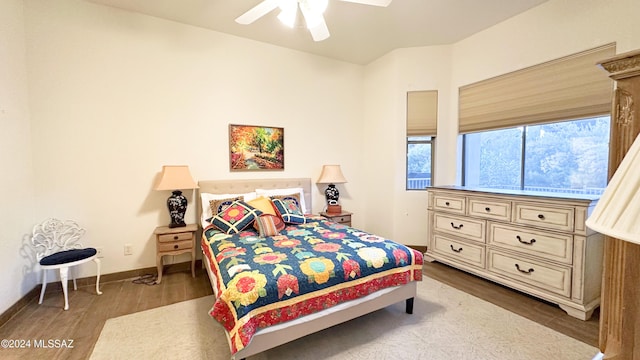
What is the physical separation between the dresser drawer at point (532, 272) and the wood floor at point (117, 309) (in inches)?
7.8

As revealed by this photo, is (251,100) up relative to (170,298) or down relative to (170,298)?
up

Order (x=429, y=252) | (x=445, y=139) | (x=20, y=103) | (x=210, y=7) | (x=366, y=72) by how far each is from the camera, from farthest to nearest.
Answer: (x=366, y=72) < (x=445, y=139) < (x=429, y=252) < (x=210, y=7) < (x=20, y=103)

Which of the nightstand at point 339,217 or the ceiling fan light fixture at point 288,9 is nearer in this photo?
the ceiling fan light fixture at point 288,9

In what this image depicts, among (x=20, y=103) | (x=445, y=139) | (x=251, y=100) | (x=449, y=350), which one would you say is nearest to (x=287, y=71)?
(x=251, y=100)

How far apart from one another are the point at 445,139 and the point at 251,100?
9.80ft

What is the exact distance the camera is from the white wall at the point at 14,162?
92.3 inches

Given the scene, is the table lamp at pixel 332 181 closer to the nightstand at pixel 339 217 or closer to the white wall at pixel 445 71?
the nightstand at pixel 339 217

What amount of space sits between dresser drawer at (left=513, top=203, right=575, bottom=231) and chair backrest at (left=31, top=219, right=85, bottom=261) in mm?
4771

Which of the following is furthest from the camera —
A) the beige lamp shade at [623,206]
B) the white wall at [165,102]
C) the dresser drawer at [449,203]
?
the dresser drawer at [449,203]

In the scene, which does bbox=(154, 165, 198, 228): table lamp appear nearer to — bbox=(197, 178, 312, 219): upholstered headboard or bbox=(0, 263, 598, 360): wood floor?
bbox=(197, 178, 312, 219): upholstered headboard

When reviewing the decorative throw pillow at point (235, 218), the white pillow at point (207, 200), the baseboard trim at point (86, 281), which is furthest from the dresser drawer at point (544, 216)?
the baseboard trim at point (86, 281)

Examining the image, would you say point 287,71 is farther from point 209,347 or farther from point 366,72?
point 209,347

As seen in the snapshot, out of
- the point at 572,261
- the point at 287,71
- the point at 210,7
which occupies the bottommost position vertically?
the point at 572,261

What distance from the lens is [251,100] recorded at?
3869mm
